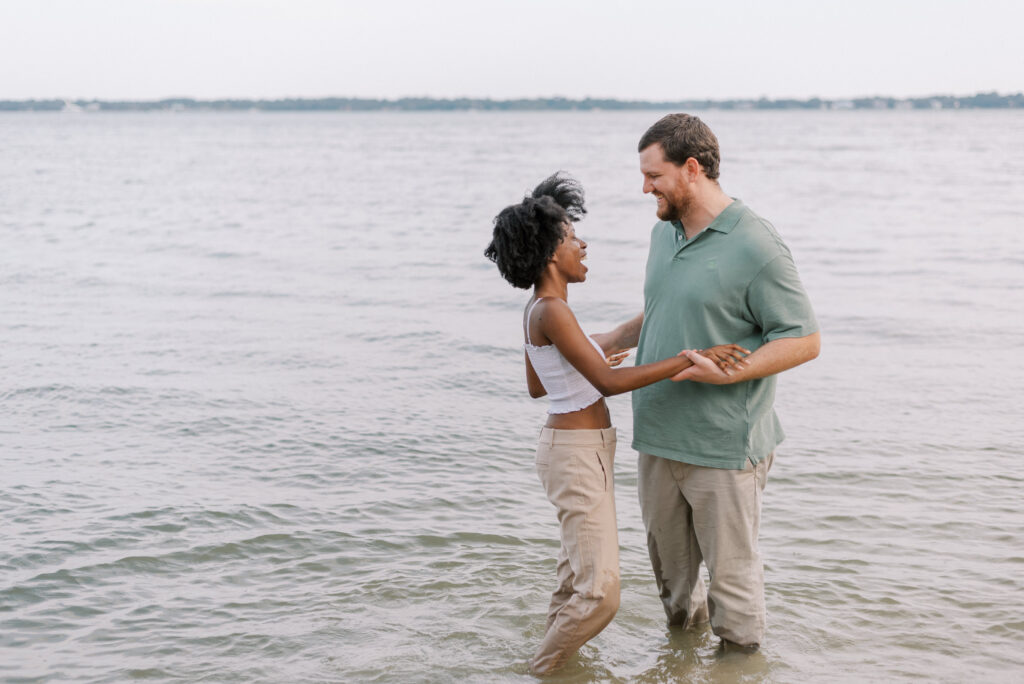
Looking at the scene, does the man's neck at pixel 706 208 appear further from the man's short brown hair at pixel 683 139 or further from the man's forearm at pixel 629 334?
the man's forearm at pixel 629 334

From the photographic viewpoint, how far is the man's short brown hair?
13.1 feet

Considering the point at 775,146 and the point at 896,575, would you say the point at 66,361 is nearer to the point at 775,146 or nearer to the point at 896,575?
the point at 896,575

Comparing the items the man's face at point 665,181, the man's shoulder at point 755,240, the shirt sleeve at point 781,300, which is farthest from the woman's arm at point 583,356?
the man's face at point 665,181

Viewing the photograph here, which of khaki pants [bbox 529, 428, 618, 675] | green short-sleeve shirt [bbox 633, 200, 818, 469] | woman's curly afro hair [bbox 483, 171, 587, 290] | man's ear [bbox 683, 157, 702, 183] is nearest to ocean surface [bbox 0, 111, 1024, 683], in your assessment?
khaki pants [bbox 529, 428, 618, 675]

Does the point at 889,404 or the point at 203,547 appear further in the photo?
the point at 889,404

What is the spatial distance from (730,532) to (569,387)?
90 centimetres

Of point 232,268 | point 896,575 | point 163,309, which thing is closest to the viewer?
point 896,575

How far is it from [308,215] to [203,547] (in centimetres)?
2535

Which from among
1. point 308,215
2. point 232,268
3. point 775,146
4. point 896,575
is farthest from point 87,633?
point 775,146

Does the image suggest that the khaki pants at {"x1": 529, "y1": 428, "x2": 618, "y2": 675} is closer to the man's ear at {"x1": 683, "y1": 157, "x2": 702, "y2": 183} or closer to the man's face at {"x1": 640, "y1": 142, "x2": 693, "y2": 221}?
the man's face at {"x1": 640, "y1": 142, "x2": 693, "y2": 221}

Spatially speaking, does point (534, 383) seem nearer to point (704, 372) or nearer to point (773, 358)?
point (704, 372)

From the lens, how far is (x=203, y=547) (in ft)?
21.2

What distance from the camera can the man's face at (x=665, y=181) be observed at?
4.05 meters

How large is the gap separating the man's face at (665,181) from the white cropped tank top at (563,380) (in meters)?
0.66
